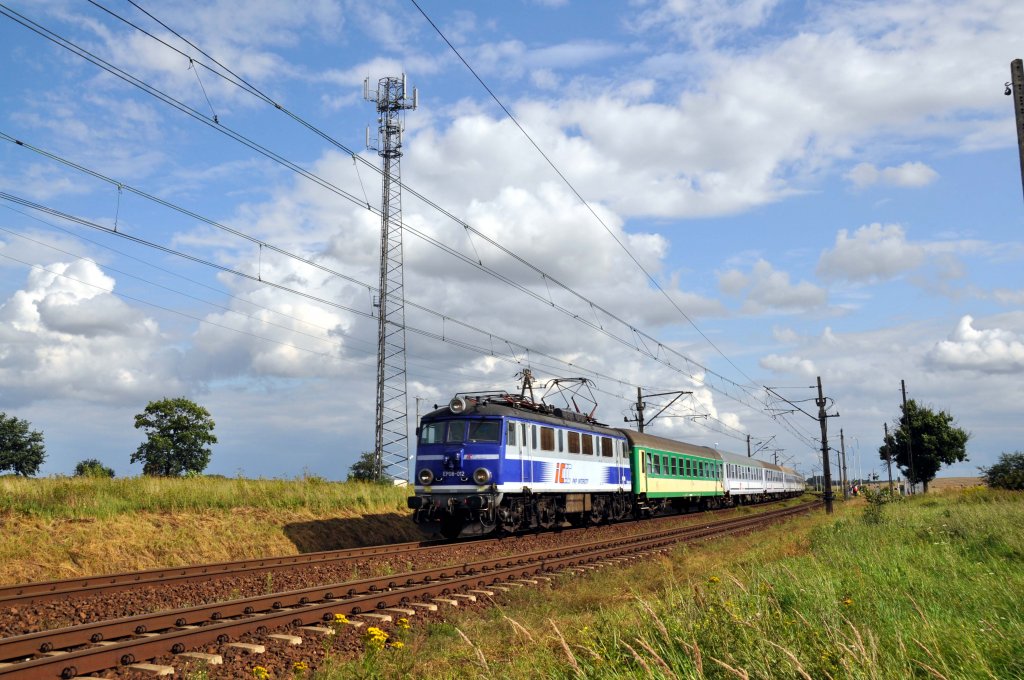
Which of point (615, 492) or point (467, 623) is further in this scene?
point (615, 492)

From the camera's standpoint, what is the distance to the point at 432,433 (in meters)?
22.6

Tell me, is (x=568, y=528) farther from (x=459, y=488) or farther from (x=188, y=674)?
(x=188, y=674)

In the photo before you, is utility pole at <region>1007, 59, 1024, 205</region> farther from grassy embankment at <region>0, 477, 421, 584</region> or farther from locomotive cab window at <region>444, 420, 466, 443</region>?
grassy embankment at <region>0, 477, 421, 584</region>

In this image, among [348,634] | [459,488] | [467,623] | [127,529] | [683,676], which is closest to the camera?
[683,676]

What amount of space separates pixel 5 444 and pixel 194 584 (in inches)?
2684

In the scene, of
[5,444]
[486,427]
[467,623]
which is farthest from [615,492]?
[5,444]

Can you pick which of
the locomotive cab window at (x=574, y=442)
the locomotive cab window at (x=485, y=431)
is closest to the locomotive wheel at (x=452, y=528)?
the locomotive cab window at (x=485, y=431)

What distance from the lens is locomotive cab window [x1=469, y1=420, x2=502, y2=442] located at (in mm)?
21266

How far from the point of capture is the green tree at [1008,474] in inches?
1508

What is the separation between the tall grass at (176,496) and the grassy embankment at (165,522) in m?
0.02

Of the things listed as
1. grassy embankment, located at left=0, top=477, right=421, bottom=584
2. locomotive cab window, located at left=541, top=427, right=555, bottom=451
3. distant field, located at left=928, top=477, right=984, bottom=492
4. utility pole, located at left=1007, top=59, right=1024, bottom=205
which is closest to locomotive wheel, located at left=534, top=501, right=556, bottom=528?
locomotive cab window, located at left=541, top=427, right=555, bottom=451

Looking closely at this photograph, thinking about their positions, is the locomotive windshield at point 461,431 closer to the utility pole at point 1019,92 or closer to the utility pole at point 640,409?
the utility pole at point 1019,92

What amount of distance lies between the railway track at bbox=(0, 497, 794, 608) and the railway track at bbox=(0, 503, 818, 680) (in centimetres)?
272

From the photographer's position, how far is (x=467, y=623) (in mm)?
10273
